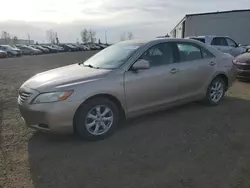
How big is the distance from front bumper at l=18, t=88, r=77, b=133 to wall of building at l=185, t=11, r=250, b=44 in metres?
29.5

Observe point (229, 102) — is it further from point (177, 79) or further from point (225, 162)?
point (225, 162)

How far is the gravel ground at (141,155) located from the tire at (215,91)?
2.18 feet

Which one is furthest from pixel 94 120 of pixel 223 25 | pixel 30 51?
pixel 30 51

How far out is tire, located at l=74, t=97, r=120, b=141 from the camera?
13.2ft

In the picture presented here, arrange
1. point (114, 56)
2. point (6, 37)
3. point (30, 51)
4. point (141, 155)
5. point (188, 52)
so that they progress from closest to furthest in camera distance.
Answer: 1. point (141, 155)
2. point (114, 56)
3. point (188, 52)
4. point (30, 51)
5. point (6, 37)

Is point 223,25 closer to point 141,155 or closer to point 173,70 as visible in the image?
point 173,70

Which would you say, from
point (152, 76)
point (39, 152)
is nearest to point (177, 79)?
point (152, 76)

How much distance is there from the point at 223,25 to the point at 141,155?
98.3 feet

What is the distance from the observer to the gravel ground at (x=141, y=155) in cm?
308

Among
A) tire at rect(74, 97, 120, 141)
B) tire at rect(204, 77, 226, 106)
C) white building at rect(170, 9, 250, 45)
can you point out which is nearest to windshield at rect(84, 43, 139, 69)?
tire at rect(74, 97, 120, 141)

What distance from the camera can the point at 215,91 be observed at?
5.99 m

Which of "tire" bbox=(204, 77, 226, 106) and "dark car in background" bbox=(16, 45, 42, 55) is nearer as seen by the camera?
"tire" bbox=(204, 77, 226, 106)

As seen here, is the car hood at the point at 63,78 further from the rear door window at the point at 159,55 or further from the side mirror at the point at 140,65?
the rear door window at the point at 159,55

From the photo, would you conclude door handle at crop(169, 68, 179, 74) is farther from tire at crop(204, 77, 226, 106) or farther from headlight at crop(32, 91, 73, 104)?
headlight at crop(32, 91, 73, 104)
